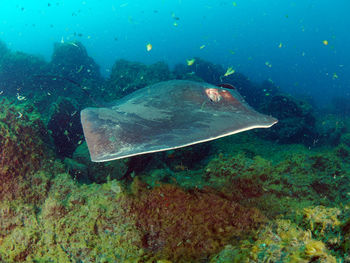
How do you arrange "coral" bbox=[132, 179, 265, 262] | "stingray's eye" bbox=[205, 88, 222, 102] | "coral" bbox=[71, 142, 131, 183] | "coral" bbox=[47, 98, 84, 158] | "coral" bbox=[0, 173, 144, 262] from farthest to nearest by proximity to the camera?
"coral" bbox=[47, 98, 84, 158], "coral" bbox=[71, 142, 131, 183], "stingray's eye" bbox=[205, 88, 222, 102], "coral" bbox=[0, 173, 144, 262], "coral" bbox=[132, 179, 265, 262]

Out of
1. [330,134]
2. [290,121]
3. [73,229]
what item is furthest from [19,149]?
[330,134]

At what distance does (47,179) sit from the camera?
3221 mm

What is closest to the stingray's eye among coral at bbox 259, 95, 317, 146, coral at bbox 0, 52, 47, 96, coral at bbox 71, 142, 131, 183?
coral at bbox 71, 142, 131, 183

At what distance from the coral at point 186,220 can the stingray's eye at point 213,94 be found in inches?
56.5

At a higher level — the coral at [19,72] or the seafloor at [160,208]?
the coral at [19,72]

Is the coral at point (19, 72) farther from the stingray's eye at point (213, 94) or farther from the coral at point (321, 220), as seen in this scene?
the coral at point (321, 220)

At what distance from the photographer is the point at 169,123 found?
2.40 meters

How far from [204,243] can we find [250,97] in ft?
58.0

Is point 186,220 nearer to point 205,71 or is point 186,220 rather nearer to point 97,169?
point 97,169

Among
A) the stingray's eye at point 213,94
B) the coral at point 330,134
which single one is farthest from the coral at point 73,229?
the coral at point 330,134

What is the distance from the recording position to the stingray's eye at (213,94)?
10.4ft

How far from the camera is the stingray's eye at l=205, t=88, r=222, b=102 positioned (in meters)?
3.18

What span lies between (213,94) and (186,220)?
199 cm

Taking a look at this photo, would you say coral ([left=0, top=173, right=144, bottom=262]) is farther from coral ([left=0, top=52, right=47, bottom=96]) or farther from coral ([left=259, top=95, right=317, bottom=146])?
coral ([left=0, top=52, right=47, bottom=96])
